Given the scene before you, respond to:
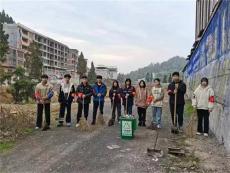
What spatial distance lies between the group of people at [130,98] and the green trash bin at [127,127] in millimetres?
1992

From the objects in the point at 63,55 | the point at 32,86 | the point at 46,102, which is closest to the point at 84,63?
the point at 63,55

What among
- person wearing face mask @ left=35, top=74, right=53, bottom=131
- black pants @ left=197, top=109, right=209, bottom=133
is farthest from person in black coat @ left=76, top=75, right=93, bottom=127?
black pants @ left=197, top=109, right=209, bottom=133

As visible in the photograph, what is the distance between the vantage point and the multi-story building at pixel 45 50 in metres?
83.4

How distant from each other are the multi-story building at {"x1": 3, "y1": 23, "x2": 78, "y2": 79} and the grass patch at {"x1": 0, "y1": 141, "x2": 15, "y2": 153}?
2252 inches

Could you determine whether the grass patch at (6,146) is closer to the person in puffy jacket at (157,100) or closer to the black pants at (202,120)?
the person in puffy jacket at (157,100)

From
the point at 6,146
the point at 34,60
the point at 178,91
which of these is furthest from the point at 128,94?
the point at 34,60

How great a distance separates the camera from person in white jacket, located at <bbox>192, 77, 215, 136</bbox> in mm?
9531

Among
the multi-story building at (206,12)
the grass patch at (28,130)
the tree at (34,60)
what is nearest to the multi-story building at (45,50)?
the tree at (34,60)

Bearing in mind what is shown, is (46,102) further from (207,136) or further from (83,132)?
(207,136)

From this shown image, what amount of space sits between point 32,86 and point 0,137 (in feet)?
55.9

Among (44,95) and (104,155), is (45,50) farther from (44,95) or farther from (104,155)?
(104,155)

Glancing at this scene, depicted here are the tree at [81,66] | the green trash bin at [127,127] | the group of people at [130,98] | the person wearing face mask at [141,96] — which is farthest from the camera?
the tree at [81,66]

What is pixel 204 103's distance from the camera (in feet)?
31.7

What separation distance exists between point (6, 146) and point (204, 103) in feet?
18.3
